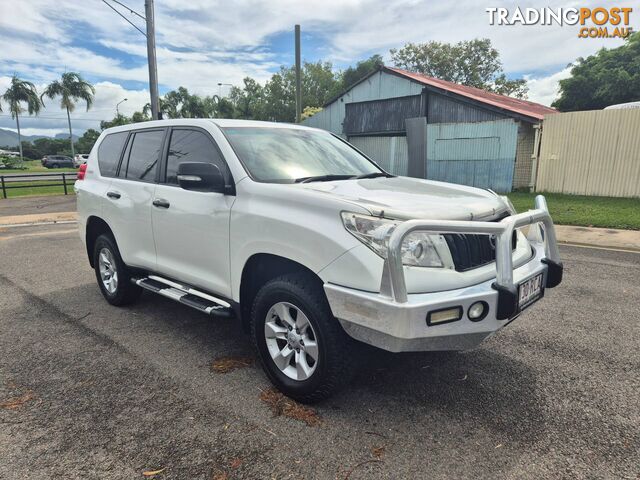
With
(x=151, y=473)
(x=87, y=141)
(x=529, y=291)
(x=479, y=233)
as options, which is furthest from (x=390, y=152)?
(x=87, y=141)

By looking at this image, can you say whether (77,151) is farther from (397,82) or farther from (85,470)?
(85,470)

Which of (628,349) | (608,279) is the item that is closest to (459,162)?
(608,279)

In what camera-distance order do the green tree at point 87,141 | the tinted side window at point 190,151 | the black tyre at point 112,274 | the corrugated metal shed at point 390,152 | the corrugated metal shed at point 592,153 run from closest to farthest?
the tinted side window at point 190,151, the black tyre at point 112,274, the corrugated metal shed at point 592,153, the corrugated metal shed at point 390,152, the green tree at point 87,141

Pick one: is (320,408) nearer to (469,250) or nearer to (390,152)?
(469,250)

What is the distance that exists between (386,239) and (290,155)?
4.86 ft

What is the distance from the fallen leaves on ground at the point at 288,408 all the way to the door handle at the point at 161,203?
1745 mm

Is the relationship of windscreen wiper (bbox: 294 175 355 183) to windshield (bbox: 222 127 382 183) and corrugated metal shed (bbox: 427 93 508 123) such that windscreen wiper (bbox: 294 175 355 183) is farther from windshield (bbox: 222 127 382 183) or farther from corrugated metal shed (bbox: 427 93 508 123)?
corrugated metal shed (bbox: 427 93 508 123)

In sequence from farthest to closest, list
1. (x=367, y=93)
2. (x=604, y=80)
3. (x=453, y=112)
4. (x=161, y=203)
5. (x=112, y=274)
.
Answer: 1. (x=604, y=80)
2. (x=367, y=93)
3. (x=453, y=112)
4. (x=112, y=274)
5. (x=161, y=203)

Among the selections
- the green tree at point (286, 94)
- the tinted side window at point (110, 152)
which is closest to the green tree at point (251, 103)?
the green tree at point (286, 94)

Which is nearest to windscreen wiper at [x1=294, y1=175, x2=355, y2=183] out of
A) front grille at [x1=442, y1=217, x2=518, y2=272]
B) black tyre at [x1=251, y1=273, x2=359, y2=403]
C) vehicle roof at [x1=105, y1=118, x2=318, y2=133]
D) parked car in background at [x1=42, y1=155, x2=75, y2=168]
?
black tyre at [x1=251, y1=273, x2=359, y2=403]

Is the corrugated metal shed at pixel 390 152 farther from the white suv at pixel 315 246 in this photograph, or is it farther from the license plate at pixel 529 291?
the license plate at pixel 529 291

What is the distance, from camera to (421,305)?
87.1 inches

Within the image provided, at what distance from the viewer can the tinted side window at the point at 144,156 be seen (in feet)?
13.4

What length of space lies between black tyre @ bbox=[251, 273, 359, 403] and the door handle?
4.36ft
